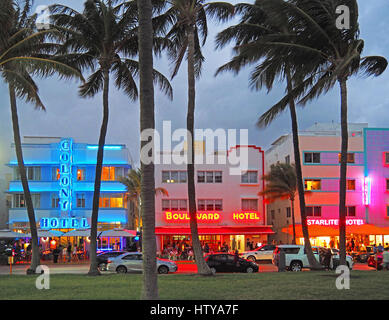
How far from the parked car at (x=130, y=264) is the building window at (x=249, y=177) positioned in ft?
79.3

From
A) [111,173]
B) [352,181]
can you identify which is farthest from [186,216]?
[352,181]

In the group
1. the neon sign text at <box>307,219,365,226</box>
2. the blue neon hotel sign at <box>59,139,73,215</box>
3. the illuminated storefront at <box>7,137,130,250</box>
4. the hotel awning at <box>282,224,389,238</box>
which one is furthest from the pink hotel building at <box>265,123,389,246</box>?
the blue neon hotel sign at <box>59,139,73,215</box>

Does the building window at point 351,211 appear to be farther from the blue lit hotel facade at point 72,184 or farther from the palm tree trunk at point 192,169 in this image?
the palm tree trunk at point 192,169

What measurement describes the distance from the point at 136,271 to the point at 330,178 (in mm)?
29840

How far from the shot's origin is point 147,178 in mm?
12578

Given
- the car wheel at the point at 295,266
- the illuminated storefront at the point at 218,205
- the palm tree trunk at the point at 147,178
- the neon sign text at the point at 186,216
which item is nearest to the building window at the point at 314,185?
the illuminated storefront at the point at 218,205

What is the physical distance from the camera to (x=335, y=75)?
21859 millimetres

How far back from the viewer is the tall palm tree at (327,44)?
21250 mm

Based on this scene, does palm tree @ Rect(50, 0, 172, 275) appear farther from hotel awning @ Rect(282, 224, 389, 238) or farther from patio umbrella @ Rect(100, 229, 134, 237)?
hotel awning @ Rect(282, 224, 389, 238)

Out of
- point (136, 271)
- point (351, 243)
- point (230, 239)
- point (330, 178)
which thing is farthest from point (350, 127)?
point (136, 271)

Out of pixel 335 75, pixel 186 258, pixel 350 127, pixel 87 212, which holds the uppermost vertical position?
pixel 350 127
